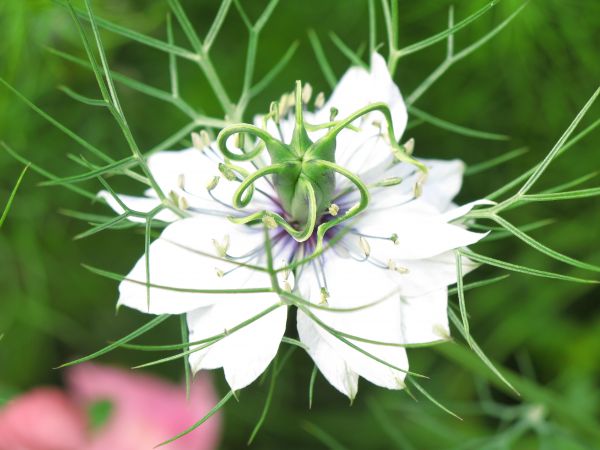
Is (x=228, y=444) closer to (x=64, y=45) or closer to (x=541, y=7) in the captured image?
(x=64, y=45)

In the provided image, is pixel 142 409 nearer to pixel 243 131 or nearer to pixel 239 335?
pixel 239 335

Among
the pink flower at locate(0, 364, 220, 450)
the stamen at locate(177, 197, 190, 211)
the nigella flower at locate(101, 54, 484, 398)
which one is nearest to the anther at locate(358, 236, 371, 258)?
the nigella flower at locate(101, 54, 484, 398)

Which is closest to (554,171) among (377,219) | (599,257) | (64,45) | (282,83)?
(599,257)

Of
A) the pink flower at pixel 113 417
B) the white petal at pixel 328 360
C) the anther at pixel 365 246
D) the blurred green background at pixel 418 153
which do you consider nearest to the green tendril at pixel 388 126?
the anther at pixel 365 246

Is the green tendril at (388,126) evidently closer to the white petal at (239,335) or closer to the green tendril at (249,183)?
the green tendril at (249,183)

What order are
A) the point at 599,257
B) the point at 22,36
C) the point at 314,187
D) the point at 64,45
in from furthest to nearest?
the point at 64,45 → the point at 599,257 → the point at 22,36 → the point at 314,187

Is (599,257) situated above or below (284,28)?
below

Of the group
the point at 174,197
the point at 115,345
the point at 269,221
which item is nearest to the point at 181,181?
the point at 174,197
